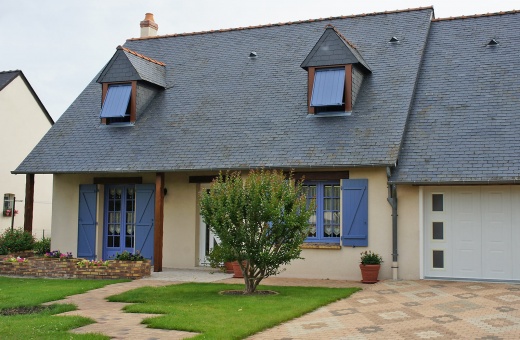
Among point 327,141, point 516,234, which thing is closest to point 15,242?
point 327,141

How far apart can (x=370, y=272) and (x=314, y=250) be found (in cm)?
157

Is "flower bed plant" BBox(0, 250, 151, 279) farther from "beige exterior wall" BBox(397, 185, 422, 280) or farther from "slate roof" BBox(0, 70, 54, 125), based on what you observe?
"slate roof" BBox(0, 70, 54, 125)

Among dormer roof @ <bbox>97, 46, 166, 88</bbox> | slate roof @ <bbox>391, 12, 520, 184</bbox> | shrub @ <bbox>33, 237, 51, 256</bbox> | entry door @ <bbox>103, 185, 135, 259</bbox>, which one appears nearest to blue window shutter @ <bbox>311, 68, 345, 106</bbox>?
slate roof @ <bbox>391, 12, 520, 184</bbox>

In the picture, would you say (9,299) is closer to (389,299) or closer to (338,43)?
(389,299)

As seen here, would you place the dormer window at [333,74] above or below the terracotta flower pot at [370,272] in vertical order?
above

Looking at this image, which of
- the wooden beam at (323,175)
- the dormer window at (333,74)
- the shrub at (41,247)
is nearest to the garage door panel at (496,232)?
the wooden beam at (323,175)

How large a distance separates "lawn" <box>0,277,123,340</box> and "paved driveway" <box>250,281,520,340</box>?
255 cm

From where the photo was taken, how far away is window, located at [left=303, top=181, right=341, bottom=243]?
46.6 ft

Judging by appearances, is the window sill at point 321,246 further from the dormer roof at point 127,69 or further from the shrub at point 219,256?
the dormer roof at point 127,69

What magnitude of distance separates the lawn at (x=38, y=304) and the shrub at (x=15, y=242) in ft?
6.29

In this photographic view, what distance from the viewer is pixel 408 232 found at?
520 inches

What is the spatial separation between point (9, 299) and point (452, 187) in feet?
28.9

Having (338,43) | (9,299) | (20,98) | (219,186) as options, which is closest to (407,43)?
(338,43)

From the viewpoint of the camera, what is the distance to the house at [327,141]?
42.8 ft
